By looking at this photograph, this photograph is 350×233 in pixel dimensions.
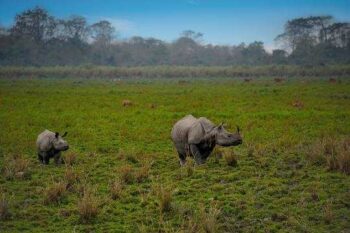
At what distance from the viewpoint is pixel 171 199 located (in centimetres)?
934

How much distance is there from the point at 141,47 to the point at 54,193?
118 meters

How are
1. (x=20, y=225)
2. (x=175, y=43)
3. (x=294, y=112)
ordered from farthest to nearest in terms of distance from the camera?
(x=175, y=43)
(x=294, y=112)
(x=20, y=225)

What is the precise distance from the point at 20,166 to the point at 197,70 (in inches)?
2691

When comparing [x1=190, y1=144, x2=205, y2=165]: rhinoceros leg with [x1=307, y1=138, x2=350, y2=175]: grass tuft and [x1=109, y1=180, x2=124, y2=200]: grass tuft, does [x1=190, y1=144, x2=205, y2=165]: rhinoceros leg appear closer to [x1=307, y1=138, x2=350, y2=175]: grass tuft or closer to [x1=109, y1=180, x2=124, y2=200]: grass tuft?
[x1=109, y1=180, x2=124, y2=200]: grass tuft

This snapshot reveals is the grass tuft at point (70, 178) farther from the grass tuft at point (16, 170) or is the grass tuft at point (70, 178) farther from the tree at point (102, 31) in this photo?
the tree at point (102, 31)

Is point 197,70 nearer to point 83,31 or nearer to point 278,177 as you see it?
point 83,31

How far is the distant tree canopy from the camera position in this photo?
320 ft

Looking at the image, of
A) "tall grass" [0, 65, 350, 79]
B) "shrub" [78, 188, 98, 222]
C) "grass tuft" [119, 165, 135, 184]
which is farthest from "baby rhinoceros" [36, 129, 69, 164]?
"tall grass" [0, 65, 350, 79]

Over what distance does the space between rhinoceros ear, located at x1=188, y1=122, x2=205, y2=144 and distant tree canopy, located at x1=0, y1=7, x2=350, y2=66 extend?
84098 millimetres

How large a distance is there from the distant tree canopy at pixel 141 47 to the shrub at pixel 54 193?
87.6 meters

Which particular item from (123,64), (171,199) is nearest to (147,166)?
(171,199)

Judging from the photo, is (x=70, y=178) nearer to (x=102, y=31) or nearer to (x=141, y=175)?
(x=141, y=175)

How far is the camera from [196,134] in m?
12.6

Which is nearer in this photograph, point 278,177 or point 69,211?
point 69,211
